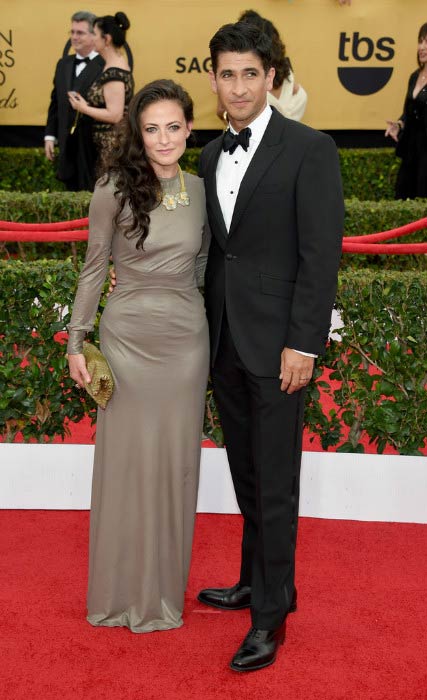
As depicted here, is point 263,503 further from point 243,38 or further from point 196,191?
point 243,38

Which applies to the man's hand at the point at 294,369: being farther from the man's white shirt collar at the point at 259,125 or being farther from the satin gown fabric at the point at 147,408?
the man's white shirt collar at the point at 259,125

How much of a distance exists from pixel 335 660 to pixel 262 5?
889 centimetres

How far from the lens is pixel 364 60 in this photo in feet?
35.9

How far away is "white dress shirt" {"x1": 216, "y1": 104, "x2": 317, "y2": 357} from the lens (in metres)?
3.32

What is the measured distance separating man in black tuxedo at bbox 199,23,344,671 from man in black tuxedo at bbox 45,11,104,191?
5492 millimetres

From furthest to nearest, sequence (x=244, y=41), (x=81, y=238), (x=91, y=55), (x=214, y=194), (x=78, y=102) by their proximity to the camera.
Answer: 1. (x=91, y=55)
2. (x=78, y=102)
3. (x=81, y=238)
4. (x=214, y=194)
5. (x=244, y=41)

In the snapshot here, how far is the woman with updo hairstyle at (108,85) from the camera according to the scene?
7914mm

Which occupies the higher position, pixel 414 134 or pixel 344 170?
pixel 414 134

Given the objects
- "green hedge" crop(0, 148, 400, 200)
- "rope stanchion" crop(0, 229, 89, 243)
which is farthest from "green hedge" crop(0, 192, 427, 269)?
"green hedge" crop(0, 148, 400, 200)

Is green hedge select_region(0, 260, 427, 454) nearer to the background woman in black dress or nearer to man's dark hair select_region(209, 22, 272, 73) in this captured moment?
man's dark hair select_region(209, 22, 272, 73)

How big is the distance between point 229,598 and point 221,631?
0.64 feet

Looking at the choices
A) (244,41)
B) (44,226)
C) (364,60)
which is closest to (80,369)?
(244,41)

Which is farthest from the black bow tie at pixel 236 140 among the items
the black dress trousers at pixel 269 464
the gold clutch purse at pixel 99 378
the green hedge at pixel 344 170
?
the green hedge at pixel 344 170

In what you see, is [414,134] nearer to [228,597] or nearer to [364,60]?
[364,60]
